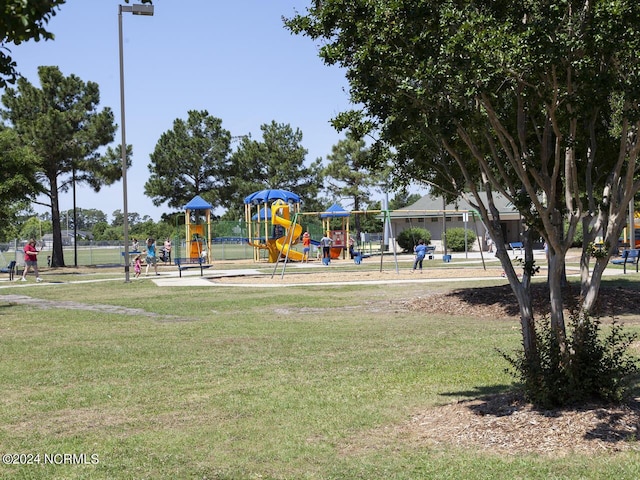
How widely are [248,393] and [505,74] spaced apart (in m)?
4.08

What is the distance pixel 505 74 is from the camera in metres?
6.02

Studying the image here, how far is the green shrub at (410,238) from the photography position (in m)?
50.7

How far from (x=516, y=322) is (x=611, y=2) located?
27.2ft

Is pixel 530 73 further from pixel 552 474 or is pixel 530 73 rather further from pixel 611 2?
pixel 552 474

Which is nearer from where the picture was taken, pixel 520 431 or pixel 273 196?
pixel 520 431

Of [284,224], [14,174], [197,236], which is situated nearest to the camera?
[14,174]

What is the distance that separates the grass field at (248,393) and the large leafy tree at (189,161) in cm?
4644

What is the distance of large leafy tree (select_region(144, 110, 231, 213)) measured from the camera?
61.1 metres

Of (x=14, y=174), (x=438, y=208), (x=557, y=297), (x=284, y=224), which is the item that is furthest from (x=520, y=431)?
(x=438, y=208)

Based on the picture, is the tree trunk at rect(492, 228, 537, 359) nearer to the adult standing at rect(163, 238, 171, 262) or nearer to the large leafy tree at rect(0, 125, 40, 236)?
the large leafy tree at rect(0, 125, 40, 236)

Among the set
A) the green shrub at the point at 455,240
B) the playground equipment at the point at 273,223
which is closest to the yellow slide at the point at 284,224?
the playground equipment at the point at 273,223

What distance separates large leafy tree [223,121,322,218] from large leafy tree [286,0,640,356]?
5507 cm

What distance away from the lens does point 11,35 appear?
358 centimetres

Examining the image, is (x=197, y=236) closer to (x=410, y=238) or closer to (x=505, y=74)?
(x=410, y=238)
